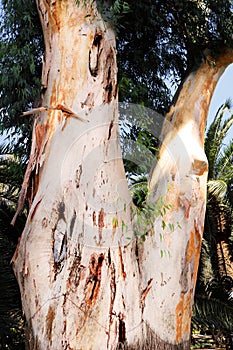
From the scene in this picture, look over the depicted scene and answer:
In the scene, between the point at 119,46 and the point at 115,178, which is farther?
the point at 119,46

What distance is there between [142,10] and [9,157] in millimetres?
3491

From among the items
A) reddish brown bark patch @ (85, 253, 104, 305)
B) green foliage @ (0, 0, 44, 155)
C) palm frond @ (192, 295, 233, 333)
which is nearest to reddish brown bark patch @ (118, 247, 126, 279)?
reddish brown bark patch @ (85, 253, 104, 305)

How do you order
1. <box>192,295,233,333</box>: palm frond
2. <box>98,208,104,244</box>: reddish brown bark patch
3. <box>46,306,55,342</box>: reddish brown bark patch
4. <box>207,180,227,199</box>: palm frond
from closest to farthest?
1. <box>46,306,55,342</box>: reddish brown bark patch
2. <box>98,208,104,244</box>: reddish brown bark patch
3. <box>192,295,233,333</box>: palm frond
4. <box>207,180,227,199</box>: palm frond

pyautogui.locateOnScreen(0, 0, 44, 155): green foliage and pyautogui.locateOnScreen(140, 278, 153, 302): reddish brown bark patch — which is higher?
pyautogui.locateOnScreen(0, 0, 44, 155): green foliage

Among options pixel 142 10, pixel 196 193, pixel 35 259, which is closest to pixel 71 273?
pixel 35 259

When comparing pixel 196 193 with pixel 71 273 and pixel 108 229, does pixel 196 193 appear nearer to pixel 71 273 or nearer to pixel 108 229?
pixel 108 229

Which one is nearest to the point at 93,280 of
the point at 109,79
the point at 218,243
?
the point at 109,79

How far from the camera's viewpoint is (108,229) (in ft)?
15.5

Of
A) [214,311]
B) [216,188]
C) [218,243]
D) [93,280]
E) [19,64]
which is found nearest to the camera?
[93,280]

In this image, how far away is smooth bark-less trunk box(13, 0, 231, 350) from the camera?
4.50 meters

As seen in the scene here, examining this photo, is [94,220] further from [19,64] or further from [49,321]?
[19,64]

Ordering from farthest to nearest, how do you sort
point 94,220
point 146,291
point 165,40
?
1. point 165,40
2. point 146,291
3. point 94,220

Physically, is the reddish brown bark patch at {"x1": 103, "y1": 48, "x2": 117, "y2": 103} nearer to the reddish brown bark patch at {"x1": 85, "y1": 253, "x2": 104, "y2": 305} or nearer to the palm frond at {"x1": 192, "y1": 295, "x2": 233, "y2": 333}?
the reddish brown bark patch at {"x1": 85, "y1": 253, "x2": 104, "y2": 305}

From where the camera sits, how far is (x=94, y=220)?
185 inches
